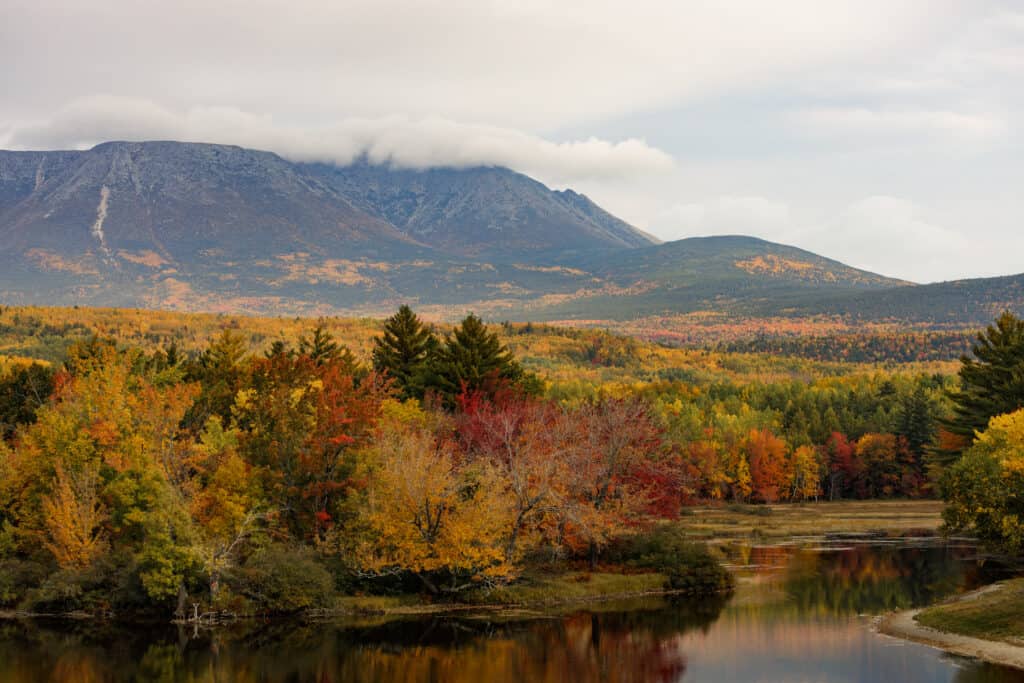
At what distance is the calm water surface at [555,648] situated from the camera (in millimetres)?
44312

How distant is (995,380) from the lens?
88500mm

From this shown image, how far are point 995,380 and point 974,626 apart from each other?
44.5 metres

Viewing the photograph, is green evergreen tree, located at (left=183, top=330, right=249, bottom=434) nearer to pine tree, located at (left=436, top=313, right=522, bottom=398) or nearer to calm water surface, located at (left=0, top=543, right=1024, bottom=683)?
pine tree, located at (left=436, top=313, right=522, bottom=398)

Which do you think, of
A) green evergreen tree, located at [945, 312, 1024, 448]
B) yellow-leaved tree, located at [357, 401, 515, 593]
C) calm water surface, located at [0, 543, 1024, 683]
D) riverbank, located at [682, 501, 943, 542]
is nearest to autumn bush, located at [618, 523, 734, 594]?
calm water surface, located at [0, 543, 1024, 683]

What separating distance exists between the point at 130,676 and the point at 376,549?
1631 centimetres

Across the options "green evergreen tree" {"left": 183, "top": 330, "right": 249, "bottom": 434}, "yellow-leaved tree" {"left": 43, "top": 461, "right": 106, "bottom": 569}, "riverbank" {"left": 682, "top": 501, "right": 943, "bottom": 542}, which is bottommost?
"riverbank" {"left": 682, "top": 501, "right": 943, "bottom": 542}

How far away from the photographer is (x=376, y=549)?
193ft

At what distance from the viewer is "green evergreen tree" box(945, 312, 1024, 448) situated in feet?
282

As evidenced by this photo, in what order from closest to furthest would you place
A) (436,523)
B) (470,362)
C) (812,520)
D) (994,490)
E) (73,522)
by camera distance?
(436,523) < (73,522) < (994,490) < (470,362) < (812,520)

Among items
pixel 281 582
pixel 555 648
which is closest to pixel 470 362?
pixel 281 582

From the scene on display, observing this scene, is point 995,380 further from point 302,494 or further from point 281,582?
point 281,582

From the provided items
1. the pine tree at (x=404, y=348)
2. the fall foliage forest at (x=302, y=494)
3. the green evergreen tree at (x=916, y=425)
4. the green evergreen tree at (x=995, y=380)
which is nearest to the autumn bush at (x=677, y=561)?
the fall foliage forest at (x=302, y=494)

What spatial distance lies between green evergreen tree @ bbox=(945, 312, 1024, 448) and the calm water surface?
92.0ft

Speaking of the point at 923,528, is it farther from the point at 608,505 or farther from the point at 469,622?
the point at 469,622
